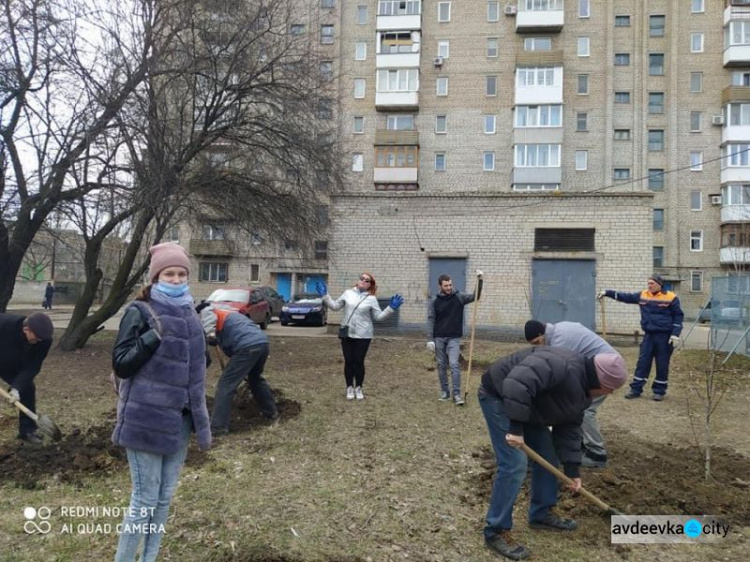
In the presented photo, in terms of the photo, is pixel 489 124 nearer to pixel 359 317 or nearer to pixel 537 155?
pixel 537 155

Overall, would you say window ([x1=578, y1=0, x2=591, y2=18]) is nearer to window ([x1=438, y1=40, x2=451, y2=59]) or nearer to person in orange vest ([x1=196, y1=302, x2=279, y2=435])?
window ([x1=438, y1=40, x2=451, y2=59])

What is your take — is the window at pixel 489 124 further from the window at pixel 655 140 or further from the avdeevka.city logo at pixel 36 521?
the avdeevka.city logo at pixel 36 521

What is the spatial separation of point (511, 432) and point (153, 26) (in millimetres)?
9384

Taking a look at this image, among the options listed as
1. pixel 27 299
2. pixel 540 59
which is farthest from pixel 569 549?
pixel 27 299

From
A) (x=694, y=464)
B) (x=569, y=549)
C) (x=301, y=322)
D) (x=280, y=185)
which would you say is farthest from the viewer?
(x=301, y=322)

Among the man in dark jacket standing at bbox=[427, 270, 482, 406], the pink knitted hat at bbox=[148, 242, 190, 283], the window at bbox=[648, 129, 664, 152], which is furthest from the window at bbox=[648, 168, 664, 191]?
the pink knitted hat at bbox=[148, 242, 190, 283]

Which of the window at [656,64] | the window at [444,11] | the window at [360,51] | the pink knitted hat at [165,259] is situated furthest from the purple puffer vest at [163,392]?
the window at [656,64]

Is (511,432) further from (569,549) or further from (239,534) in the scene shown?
(239,534)

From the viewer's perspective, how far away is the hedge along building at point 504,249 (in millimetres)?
13922

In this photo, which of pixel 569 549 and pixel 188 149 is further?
pixel 188 149

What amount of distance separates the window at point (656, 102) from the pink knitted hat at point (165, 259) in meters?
38.3

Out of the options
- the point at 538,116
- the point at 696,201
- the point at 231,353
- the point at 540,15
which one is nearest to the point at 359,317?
the point at 231,353

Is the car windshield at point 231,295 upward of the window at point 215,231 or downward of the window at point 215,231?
downward

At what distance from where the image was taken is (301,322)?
1906cm
